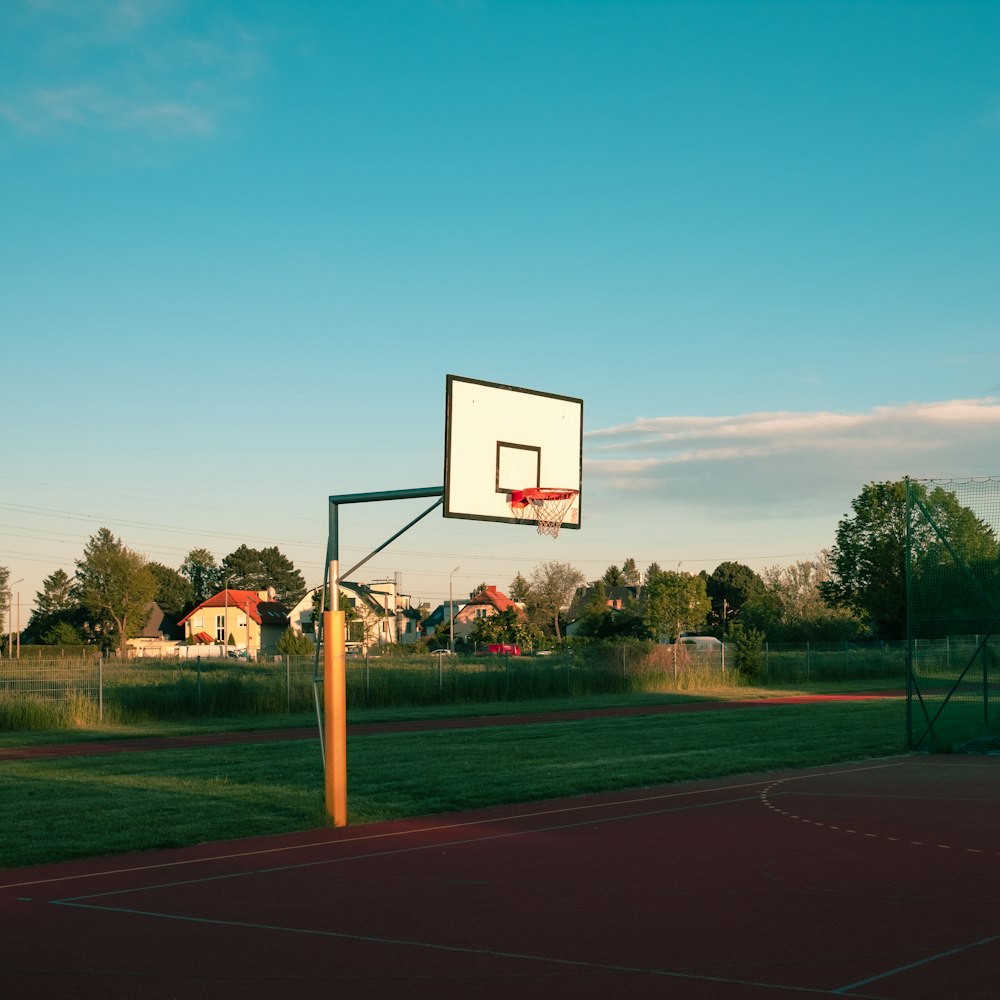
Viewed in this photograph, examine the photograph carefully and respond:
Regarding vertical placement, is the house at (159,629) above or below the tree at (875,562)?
below

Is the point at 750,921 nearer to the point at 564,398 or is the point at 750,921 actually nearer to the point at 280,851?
the point at 280,851

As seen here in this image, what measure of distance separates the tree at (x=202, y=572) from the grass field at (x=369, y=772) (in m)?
144

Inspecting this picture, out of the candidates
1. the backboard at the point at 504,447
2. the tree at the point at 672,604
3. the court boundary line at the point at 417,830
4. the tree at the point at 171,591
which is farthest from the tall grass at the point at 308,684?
the tree at the point at 171,591

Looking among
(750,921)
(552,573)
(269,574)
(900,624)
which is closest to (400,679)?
(750,921)

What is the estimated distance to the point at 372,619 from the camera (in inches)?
3354

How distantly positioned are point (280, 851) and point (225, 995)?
5.27 metres

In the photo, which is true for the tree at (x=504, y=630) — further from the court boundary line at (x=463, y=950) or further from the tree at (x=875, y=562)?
the court boundary line at (x=463, y=950)

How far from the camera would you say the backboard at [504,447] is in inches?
582

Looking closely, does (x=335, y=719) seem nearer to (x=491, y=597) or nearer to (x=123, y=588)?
(x=123, y=588)

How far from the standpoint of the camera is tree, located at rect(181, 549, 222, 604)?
170 m

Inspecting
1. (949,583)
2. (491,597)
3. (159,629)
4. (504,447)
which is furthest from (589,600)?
(504,447)

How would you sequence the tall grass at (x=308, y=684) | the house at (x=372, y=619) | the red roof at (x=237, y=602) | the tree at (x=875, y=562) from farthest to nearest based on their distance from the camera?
the red roof at (x=237, y=602) < the tree at (x=875, y=562) < the house at (x=372, y=619) < the tall grass at (x=308, y=684)

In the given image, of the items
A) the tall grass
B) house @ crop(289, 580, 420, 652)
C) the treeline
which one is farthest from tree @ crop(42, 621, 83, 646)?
the tall grass

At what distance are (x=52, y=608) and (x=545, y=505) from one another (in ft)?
378
